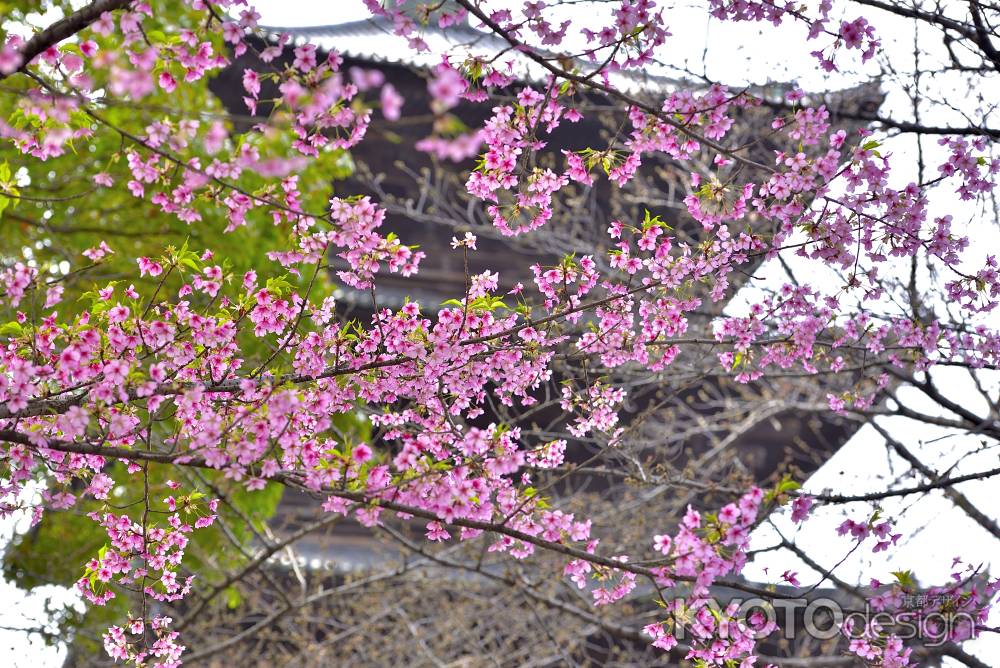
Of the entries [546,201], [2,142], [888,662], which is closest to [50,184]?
[2,142]

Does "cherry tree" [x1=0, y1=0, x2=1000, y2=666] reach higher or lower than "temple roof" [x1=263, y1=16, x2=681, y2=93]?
lower

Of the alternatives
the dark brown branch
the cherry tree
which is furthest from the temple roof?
the dark brown branch

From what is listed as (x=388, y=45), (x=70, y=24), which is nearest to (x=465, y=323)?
(x=70, y=24)

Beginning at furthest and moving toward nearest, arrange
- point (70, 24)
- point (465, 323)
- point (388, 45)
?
point (388, 45), point (465, 323), point (70, 24)

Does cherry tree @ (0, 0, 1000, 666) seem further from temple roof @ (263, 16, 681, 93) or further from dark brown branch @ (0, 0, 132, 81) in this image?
temple roof @ (263, 16, 681, 93)

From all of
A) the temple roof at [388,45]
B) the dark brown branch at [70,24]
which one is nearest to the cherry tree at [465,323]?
the dark brown branch at [70,24]

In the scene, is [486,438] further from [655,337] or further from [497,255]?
[497,255]

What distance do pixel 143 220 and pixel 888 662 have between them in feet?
22.2

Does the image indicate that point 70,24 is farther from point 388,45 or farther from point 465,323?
point 388,45

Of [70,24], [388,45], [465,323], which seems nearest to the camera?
[70,24]

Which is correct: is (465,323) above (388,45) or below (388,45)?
below

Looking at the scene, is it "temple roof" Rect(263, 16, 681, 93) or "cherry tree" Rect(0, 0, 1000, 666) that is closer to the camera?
"cherry tree" Rect(0, 0, 1000, 666)

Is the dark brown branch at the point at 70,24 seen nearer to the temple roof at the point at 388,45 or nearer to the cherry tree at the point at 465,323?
the cherry tree at the point at 465,323

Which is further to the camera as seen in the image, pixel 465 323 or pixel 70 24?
pixel 465 323
